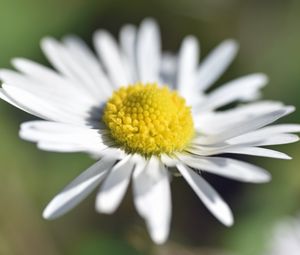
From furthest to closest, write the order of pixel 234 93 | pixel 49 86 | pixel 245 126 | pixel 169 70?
pixel 169 70 → pixel 234 93 → pixel 49 86 → pixel 245 126

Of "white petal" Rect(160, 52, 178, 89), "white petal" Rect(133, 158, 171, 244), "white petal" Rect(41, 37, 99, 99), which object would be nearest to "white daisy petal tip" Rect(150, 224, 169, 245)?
"white petal" Rect(133, 158, 171, 244)

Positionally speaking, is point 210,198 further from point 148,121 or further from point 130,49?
point 130,49

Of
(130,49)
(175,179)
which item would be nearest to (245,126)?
(130,49)

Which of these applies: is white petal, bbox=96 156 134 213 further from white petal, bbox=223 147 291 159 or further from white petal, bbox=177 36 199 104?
white petal, bbox=177 36 199 104

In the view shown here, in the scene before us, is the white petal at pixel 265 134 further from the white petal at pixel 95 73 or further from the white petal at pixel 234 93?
the white petal at pixel 95 73

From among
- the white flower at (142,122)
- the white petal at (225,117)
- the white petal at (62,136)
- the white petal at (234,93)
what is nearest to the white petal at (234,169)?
the white flower at (142,122)

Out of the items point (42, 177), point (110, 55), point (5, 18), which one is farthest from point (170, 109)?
point (5, 18)

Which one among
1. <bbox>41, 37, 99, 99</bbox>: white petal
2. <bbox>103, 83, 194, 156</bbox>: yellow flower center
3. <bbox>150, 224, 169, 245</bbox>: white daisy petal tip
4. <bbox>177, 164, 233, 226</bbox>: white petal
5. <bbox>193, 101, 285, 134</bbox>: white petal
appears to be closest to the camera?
<bbox>150, 224, 169, 245</bbox>: white daisy petal tip
